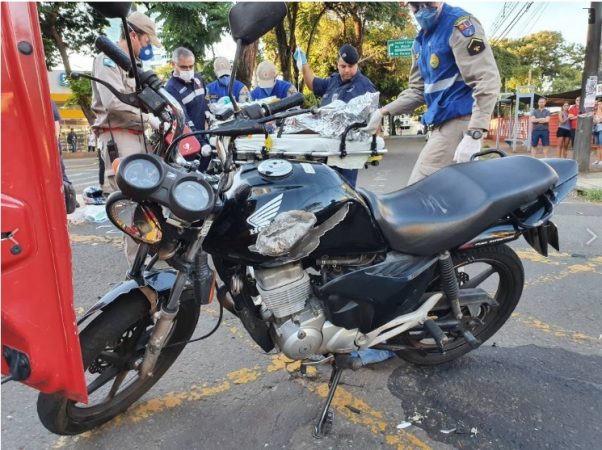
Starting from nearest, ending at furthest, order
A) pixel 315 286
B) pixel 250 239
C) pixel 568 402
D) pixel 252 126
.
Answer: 1. pixel 252 126
2. pixel 250 239
3. pixel 315 286
4. pixel 568 402

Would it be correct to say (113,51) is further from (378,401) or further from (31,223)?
(378,401)

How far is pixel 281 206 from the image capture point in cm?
173

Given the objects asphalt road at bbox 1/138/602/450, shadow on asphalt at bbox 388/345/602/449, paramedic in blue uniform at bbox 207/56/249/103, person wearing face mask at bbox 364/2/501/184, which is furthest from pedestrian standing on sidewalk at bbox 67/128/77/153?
shadow on asphalt at bbox 388/345/602/449

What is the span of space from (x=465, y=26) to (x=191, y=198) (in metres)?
2.04

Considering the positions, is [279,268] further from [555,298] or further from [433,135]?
[555,298]

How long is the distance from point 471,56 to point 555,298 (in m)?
1.97

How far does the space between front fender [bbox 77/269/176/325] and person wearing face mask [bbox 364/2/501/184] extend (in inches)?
69.3

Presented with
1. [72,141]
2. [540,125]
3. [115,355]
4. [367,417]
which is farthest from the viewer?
[72,141]

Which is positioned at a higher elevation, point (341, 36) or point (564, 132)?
point (341, 36)

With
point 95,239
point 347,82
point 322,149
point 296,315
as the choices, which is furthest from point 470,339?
point 95,239

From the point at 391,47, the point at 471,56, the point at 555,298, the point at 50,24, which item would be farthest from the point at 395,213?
the point at 50,24

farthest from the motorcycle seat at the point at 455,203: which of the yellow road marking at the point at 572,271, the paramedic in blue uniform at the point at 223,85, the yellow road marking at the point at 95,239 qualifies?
the paramedic in blue uniform at the point at 223,85

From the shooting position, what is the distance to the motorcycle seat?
6.36 feet

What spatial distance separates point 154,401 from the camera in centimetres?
226
